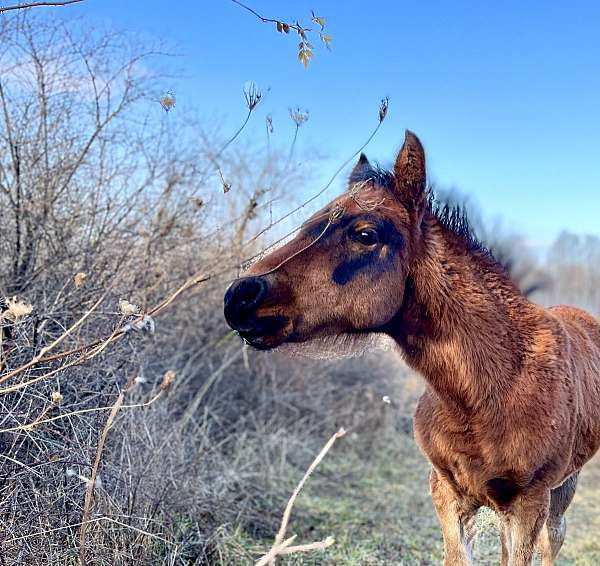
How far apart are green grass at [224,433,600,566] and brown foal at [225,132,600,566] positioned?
112 centimetres

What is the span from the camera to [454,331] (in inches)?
124

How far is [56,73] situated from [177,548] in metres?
3.81

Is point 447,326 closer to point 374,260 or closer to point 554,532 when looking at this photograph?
point 374,260

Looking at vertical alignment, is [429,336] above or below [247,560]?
above

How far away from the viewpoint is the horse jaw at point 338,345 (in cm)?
311

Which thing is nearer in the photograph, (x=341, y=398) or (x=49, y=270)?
(x=49, y=270)

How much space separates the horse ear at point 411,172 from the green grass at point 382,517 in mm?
2246

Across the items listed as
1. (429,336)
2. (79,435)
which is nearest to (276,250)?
(429,336)

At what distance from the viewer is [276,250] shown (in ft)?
9.99

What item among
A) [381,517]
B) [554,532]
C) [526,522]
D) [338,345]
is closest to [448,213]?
[338,345]

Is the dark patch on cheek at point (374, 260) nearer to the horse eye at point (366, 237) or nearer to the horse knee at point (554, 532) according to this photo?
the horse eye at point (366, 237)

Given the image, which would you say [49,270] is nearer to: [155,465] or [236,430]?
[155,465]

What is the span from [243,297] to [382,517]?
4.31m

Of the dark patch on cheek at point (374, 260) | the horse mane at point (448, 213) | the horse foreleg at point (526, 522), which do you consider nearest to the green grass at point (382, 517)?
the horse foreleg at point (526, 522)
